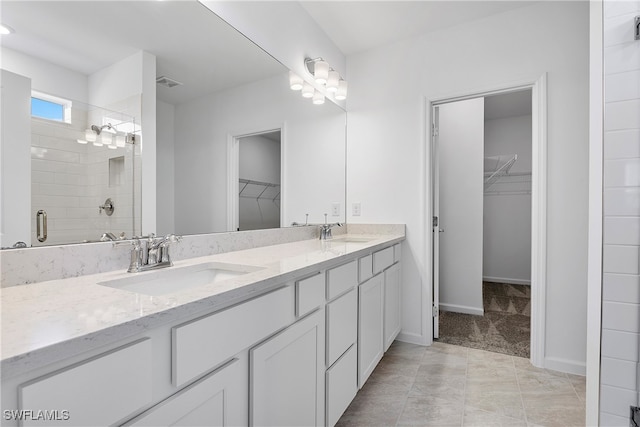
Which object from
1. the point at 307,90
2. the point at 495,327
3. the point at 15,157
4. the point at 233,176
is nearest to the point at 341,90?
the point at 307,90

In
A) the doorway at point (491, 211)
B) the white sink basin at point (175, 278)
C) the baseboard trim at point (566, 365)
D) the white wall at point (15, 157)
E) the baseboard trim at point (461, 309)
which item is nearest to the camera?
the white wall at point (15, 157)

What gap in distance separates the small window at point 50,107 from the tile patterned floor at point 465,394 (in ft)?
5.46

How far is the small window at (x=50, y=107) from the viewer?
851mm

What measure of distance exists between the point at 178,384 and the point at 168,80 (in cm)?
116

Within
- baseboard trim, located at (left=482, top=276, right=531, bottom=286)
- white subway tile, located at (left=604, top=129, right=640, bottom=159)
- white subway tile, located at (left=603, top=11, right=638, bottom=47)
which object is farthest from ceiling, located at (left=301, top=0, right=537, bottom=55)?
baseboard trim, located at (left=482, top=276, right=531, bottom=286)

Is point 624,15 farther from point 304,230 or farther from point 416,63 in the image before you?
point 304,230

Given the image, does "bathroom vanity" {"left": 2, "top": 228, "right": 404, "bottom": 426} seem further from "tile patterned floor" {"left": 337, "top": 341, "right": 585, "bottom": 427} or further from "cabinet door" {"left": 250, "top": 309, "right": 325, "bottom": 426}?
"tile patterned floor" {"left": 337, "top": 341, "right": 585, "bottom": 427}

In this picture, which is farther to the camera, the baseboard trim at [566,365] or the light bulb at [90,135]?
the baseboard trim at [566,365]

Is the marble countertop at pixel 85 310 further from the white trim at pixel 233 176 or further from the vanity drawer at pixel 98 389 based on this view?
the white trim at pixel 233 176

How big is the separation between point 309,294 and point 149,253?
58 centimetres

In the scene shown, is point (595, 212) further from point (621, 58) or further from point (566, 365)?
point (566, 365)

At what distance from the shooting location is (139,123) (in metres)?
1.16

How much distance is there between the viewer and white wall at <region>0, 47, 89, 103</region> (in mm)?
816

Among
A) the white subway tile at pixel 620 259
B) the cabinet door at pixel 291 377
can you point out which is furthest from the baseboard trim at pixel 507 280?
the cabinet door at pixel 291 377
